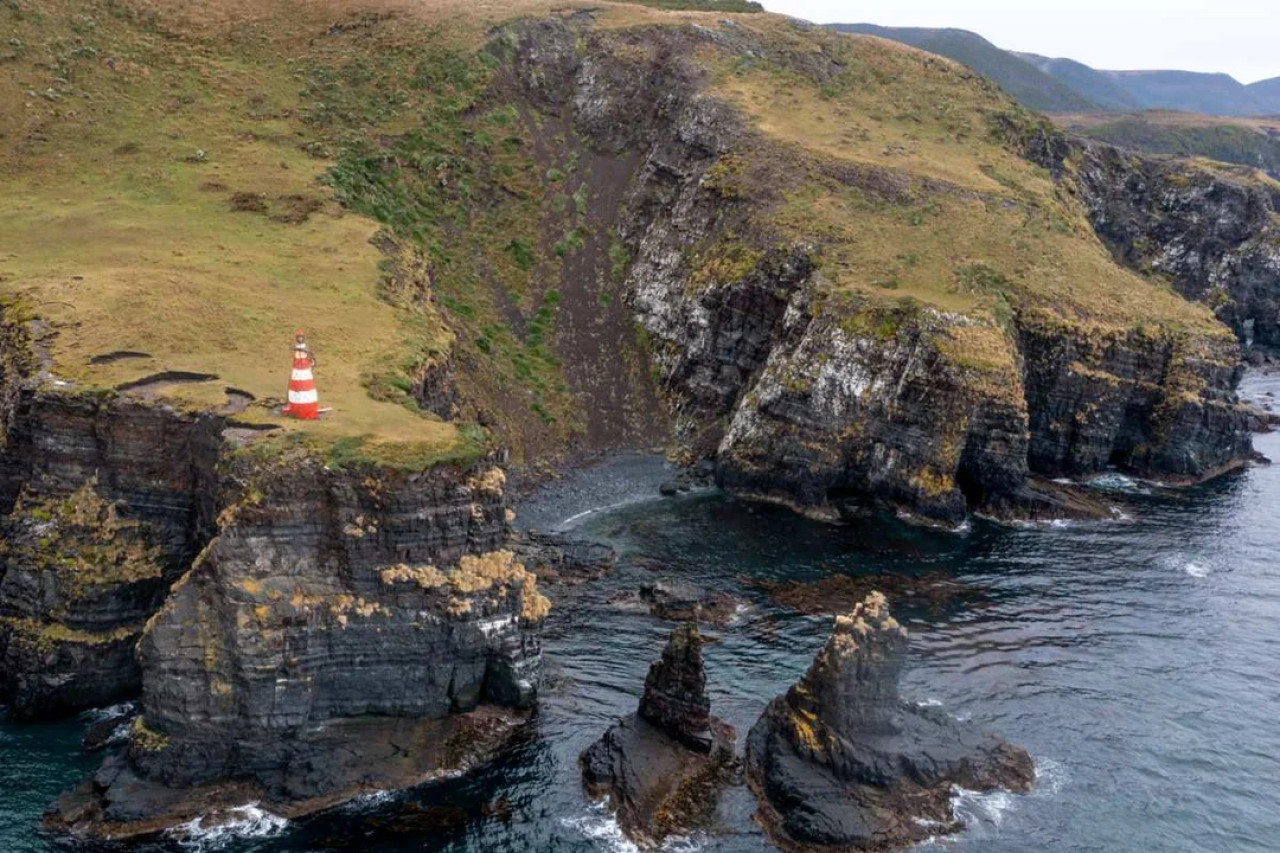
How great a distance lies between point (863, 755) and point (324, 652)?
2115 cm

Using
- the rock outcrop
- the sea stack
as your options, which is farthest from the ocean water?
the rock outcrop

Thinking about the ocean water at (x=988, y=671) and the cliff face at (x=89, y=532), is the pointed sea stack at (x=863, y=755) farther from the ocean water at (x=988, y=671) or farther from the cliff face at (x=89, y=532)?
the cliff face at (x=89, y=532)

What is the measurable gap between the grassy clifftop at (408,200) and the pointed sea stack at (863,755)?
18.2 m

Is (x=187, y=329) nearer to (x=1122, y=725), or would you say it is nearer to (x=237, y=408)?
(x=237, y=408)

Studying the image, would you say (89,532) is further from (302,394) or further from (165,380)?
(302,394)

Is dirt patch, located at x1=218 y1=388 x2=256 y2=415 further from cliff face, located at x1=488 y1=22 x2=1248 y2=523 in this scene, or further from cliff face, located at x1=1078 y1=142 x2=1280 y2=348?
cliff face, located at x1=1078 y1=142 x2=1280 y2=348

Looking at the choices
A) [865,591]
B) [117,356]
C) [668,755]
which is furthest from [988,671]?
[117,356]

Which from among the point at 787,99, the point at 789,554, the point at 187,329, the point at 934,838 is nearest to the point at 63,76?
the point at 187,329

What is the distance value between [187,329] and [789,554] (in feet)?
120

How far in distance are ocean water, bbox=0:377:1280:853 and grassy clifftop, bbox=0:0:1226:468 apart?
537 inches

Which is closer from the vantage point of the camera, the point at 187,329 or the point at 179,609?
the point at 179,609

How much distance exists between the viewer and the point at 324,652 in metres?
36.1

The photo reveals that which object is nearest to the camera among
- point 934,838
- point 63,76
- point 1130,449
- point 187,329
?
point 934,838

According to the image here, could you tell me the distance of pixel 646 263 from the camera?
297 feet
